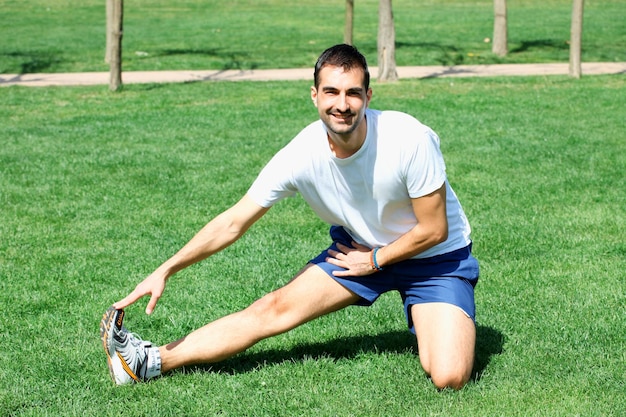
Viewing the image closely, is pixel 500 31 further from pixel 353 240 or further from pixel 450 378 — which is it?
pixel 450 378

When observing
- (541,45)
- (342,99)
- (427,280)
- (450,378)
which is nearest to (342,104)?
(342,99)

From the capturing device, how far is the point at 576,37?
14.0m

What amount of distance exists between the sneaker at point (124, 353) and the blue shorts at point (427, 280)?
896mm

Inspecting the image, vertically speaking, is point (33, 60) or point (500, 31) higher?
point (500, 31)

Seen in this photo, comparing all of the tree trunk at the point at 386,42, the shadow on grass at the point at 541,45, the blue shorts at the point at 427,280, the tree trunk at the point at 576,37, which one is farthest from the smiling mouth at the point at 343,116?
the shadow on grass at the point at 541,45

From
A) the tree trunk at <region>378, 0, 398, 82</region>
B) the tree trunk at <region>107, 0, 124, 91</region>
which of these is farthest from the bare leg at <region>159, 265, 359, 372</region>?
the tree trunk at <region>378, 0, 398, 82</region>

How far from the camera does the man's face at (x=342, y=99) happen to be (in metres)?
3.77

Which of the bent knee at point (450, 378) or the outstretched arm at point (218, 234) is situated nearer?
the bent knee at point (450, 378)

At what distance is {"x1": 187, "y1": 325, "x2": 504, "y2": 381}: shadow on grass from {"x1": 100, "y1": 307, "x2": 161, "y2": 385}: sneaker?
0.24m

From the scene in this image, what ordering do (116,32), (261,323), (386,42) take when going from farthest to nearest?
(386,42), (116,32), (261,323)

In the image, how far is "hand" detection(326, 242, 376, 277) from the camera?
415cm

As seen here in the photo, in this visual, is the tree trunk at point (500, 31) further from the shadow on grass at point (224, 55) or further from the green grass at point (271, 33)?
→ the shadow on grass at point (224, 55)

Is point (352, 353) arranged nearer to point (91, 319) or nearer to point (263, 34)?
point (91, 319)

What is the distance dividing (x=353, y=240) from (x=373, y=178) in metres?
0.55
